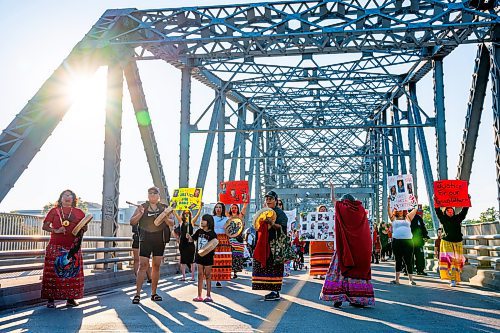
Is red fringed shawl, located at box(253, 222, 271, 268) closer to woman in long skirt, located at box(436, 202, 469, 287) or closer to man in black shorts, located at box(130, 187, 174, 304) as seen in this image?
man in black shorts, located at box(130, 187, 174, 304)

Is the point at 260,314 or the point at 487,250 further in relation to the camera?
the point at 487,250

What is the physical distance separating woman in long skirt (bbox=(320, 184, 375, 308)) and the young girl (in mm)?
2091

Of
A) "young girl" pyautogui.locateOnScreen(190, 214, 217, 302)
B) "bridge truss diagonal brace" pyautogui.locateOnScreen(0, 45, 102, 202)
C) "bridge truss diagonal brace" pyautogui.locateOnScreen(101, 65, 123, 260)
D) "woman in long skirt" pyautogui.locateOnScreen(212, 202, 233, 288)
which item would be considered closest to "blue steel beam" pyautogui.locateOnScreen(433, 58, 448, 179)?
"woman in long skirt" pyautogui.locateOnScreen(212, 202, 233, 288)

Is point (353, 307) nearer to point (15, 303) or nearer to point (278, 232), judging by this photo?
point (278, 232)

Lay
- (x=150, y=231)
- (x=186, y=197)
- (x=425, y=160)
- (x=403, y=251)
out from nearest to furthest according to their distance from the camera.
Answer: (x=150, y=231) < (x=403, y=251) < (x=186, y=197) < (x=425, y=160)

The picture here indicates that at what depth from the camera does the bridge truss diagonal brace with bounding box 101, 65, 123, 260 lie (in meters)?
14.7

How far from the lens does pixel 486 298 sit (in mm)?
10531

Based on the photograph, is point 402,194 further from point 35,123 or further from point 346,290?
point 35,123

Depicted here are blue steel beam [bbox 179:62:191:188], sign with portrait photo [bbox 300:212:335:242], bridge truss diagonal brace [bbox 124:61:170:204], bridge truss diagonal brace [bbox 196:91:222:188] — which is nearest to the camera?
sign with portrait photo [bbox 300:212:335:242]

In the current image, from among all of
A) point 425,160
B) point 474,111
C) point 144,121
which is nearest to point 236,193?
point 144,121

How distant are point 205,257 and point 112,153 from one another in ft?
19.3

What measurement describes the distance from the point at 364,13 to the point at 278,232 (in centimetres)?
809

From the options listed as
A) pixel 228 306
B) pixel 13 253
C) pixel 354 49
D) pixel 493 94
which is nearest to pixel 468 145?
pixel 493 94

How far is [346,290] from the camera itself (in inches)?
354
